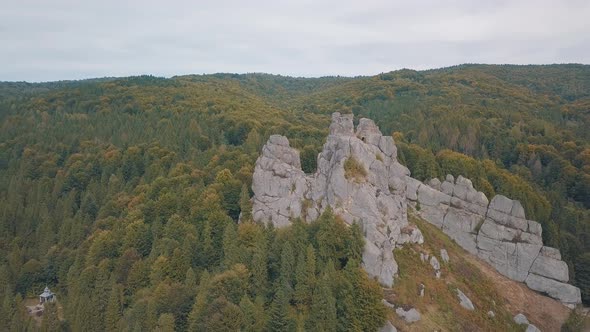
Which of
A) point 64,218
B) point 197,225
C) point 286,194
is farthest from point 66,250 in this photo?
point 286,194

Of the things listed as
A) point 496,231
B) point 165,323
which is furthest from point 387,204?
point 165,323

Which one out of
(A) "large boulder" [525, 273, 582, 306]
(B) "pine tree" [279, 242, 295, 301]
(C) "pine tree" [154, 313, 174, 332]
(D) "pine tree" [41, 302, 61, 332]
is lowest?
(D) "pine tree" [41, 302, 61, 332]

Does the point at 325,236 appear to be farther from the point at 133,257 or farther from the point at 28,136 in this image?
the point at 28,136

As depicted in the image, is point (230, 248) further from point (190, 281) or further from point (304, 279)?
point (304, 279)

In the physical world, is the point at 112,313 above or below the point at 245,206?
below

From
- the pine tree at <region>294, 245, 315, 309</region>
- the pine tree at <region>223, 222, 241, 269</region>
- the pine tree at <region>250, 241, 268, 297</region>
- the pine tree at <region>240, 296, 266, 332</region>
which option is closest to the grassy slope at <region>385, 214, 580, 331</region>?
the pine tree at <region>294, 245, 315, 309</region>

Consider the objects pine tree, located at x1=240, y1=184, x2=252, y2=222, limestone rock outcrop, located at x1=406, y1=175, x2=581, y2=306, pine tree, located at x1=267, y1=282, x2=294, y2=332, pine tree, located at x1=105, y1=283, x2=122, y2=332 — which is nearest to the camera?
pine tree, located at x1=267, y1=282, x2=294, y2=332

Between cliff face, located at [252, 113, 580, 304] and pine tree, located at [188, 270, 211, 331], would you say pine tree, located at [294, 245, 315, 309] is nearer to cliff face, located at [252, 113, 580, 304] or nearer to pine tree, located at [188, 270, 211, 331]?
cliff face, located at [252, 113, 580, 304]
